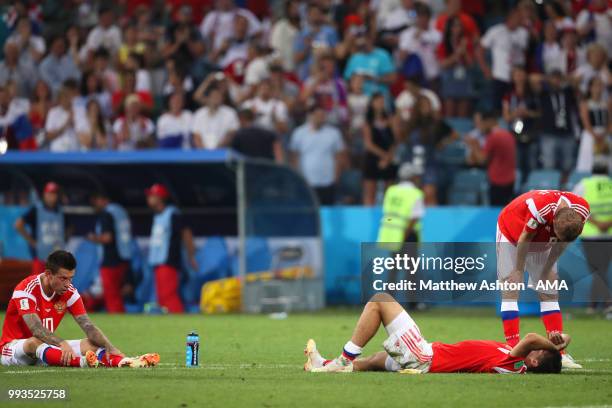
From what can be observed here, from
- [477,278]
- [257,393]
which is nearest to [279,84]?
[477,278]

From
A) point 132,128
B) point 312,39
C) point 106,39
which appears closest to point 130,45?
point 106,39

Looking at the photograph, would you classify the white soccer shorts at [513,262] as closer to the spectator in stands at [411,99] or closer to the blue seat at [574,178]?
the blue seat at [574,178]

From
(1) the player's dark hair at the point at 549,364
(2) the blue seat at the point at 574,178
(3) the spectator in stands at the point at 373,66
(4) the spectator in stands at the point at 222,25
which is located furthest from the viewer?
(4) the spectator in stands at the point at 222,25

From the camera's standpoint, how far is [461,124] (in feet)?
75.7

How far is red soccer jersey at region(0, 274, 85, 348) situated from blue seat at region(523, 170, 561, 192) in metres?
11.2

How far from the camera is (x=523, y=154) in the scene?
71.8 feet

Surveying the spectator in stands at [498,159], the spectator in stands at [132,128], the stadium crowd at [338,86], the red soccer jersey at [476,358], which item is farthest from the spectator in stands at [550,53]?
the red soccer jersey at [476,358]

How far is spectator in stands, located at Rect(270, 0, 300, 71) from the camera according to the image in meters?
24.7

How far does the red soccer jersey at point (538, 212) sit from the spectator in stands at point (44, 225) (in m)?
12.2

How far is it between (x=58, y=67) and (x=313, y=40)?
18.2ft

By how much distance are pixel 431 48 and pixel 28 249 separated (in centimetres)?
852

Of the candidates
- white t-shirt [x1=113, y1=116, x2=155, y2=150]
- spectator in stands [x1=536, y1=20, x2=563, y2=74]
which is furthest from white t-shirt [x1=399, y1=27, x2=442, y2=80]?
white t-shirt [x1=113, y1=116, x2=155, y2=150]

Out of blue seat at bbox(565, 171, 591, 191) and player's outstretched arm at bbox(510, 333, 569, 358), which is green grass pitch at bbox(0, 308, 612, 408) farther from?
blue seat at bbox(565, 171, 591, 191)

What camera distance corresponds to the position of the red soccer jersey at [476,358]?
1080 cm
